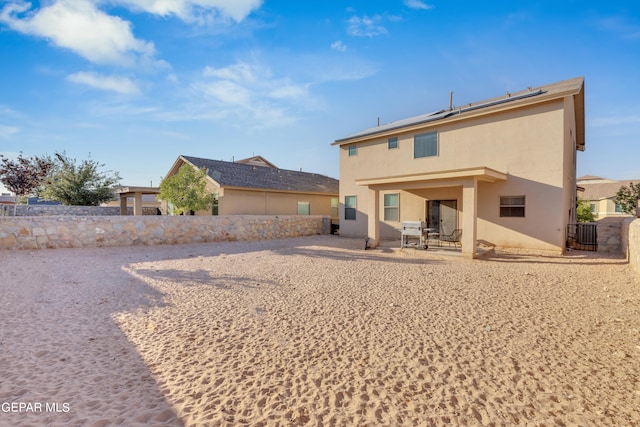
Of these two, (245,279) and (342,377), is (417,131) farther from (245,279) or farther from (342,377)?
(342,377)

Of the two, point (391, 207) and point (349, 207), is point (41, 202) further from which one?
point (391, 207)

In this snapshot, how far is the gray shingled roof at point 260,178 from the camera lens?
19.4m

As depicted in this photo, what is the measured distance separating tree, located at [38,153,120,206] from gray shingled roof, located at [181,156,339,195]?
603 cm

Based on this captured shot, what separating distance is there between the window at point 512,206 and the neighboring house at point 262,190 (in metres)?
13.1

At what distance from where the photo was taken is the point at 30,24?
912cm

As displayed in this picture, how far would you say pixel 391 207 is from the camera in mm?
15805

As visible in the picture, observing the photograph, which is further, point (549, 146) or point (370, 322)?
point (549, 146)

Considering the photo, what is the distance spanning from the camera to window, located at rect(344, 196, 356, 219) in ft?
58.4

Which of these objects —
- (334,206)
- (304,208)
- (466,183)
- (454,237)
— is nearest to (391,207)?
(454,237)

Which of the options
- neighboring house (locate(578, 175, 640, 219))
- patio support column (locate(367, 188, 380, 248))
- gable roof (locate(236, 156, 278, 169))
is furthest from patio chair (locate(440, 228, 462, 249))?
neighboring house (locate(578, 175, 640, 219))

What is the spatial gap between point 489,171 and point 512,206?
263cm

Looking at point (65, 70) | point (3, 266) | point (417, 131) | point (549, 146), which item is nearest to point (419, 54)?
point (417, 131)

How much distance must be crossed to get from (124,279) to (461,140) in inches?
537

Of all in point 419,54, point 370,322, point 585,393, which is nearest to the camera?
point 585,393
